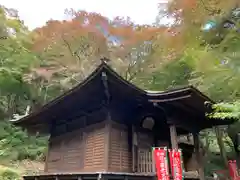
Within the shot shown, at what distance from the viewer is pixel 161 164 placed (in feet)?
21.2

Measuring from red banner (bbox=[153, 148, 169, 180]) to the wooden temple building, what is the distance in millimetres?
717

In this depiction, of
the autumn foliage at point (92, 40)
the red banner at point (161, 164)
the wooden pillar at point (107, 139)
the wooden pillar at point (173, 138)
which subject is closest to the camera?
the red banner at point (161, 164)

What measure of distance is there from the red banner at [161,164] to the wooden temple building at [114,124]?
72 centimetres

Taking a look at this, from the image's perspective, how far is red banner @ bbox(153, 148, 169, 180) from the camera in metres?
6.36

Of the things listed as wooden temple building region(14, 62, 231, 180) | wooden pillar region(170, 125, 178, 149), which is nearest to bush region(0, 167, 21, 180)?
wooden temple building region(14, 62, 231, 180)

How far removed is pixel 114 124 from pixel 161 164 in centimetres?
207

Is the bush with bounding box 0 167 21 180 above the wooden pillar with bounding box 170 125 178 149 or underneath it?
underneath

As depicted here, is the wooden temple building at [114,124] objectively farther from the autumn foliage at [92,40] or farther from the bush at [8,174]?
the autumn foliage at [92,40]

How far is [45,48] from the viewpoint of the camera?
16.9 metres

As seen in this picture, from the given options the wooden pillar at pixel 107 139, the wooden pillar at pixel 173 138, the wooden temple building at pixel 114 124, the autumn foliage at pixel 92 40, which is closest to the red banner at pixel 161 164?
the wooden pillar at pixel 173 138

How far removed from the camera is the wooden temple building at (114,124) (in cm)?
688

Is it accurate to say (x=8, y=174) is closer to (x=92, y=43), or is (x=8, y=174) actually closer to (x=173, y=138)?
(x=173, y=138)

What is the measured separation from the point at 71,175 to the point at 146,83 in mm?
10467

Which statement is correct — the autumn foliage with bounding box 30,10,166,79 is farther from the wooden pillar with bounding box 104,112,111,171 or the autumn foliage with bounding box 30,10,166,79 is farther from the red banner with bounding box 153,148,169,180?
the red banner with bounding box 153,148,169,180
